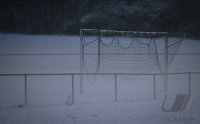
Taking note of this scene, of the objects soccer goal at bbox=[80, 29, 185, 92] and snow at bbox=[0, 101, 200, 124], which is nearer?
snow at bbox=[0, 101, 200, 124]

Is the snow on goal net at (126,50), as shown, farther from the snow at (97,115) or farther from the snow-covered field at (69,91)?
the snow at (97,115)

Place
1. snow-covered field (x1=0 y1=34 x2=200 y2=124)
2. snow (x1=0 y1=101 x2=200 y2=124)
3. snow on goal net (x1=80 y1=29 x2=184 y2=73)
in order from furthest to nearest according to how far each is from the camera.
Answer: snow on goal net (x1=80 y1=29 x2=184 y2=73) < snow-covered field (x1=0 y1=34 x2=200 y2=124) < snow (x1=0 y1=101 x2=200 y2=124)

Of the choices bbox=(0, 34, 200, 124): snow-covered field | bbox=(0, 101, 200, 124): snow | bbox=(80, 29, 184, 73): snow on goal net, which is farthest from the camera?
bbox=(80, 29, 184, 73): snow on goal net

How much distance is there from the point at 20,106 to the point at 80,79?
0.81 m

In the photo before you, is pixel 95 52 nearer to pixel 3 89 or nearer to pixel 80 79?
pixel 80 79

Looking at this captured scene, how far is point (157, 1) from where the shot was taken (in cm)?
495

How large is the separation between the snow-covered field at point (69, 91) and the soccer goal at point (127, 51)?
0.40 feet

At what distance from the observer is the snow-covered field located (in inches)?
169

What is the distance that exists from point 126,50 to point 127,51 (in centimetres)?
5

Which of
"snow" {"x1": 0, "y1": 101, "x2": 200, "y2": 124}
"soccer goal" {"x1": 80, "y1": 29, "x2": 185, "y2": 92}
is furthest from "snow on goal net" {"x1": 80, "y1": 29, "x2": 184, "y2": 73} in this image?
"snow" {"x1": 0, "y1": 101, "x2": 200, "y2": 124}

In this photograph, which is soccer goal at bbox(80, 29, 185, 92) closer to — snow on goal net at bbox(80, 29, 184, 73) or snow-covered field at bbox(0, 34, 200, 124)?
snow on goal net at bbox(80, 29, 184, 73)

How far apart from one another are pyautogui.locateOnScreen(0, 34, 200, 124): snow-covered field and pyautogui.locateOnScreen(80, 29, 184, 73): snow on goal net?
122 millimetres

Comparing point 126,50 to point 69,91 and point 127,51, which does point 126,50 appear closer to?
point 127,51

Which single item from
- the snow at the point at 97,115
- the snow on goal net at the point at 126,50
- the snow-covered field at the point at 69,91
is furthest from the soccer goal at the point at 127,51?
the snow at the point at 97,115
